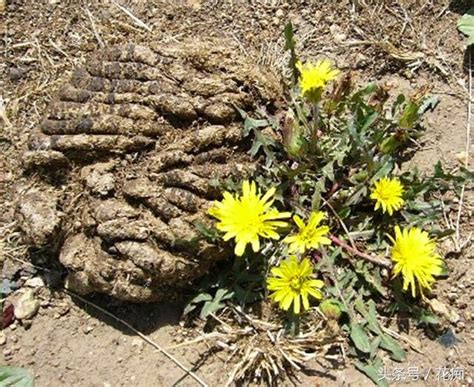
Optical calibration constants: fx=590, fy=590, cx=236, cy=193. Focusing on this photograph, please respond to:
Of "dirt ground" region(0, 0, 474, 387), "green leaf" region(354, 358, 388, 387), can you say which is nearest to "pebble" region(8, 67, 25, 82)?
"dirt ground" region(0, 0, 474, 387)

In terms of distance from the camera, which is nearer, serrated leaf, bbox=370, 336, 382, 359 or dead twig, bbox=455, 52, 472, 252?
serrated leaf, bbox=370, 336, 382, 359

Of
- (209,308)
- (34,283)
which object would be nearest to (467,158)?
(209,308)

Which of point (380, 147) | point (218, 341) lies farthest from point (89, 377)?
point (380, 147)

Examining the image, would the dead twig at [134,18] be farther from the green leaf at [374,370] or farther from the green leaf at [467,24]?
the green leaf at [374,370]

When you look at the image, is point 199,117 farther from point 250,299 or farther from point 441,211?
point 441,211

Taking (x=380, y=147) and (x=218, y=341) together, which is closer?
(x=218, y=341)

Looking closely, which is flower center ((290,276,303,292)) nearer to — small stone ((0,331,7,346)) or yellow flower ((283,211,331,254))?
yellow flower ((283,211,331,254))
